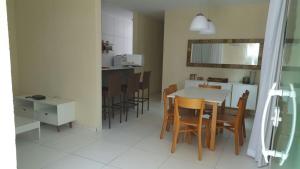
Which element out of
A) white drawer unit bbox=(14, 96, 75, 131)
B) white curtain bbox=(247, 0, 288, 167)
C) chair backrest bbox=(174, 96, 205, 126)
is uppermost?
white curtain bbox=(247, 0, 288, 167)

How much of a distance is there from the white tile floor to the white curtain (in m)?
0.33

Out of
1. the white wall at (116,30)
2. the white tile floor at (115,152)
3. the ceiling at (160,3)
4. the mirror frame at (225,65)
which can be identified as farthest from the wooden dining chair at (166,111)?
the white wall at (116,30)

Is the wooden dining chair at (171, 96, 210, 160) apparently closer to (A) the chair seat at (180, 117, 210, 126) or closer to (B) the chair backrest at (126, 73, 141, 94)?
(A) the chair seat at (180, 117, 210, 126)

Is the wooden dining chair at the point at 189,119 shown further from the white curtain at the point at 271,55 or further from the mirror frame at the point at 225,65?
the mirror frame at the point at 225,65

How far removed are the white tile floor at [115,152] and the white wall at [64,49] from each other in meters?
0.46

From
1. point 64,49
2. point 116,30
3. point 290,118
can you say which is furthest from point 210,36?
point 290,118

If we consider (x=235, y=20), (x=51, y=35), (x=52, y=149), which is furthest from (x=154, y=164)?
(x=235, y=20)

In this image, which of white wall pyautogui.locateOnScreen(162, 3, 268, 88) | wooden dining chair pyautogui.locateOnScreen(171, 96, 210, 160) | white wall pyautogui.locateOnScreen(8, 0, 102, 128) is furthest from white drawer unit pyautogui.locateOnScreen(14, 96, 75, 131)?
white wall pyautogui.locateOnScreen(162, 3, 268, 88)

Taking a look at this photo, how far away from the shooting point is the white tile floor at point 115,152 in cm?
249

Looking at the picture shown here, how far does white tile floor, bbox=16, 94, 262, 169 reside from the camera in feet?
8.18

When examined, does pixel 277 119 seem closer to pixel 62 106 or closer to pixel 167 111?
pixel 167 111

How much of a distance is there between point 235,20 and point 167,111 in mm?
2989

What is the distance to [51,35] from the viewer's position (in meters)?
3.66

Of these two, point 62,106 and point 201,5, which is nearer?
point 62,106
